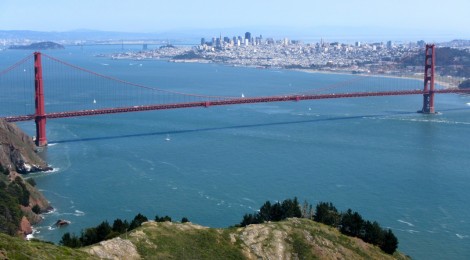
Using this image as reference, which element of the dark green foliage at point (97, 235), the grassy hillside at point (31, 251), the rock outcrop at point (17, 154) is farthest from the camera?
the rock outcrop at point (17, 154)

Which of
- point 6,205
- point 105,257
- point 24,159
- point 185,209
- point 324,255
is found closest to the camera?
point 105,257

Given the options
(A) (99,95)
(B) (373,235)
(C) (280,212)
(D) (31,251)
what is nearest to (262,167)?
(C) (280,212)

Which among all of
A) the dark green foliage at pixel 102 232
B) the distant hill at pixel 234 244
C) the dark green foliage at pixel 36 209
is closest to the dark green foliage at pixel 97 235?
the dark green foliage at pixel 102 232

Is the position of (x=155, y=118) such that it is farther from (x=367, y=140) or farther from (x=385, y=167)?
(x=385, y=167)

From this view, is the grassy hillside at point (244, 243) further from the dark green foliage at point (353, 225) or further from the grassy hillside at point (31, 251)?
the grassy hillside at point (31, 251)

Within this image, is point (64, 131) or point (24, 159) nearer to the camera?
point (24, 159)

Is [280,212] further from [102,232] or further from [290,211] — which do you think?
[102,232]

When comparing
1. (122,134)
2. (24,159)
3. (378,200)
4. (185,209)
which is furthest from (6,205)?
(122,134)
